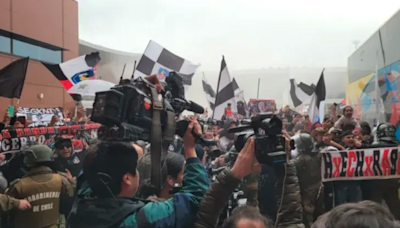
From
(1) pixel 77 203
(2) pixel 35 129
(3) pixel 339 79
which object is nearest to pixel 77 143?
(2) pixel 35 129

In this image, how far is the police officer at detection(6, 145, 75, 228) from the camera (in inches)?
120

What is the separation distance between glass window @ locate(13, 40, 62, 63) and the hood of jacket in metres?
13.7

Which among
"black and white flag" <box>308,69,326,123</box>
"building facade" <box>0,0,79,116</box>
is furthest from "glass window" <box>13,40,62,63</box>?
"black and white flag" <box>308,69,326,123</box>

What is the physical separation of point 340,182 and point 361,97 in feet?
27.2

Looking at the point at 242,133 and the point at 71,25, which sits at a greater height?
the point at 71,25

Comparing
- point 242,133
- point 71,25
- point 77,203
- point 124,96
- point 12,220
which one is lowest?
point 12,220

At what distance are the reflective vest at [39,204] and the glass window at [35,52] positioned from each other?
12.2 meters

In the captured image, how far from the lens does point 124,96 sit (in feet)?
6.06

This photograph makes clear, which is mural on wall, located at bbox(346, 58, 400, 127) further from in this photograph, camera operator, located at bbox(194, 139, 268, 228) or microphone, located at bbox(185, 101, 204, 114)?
camera operator, located at bbox(194, 139, 268, 228)

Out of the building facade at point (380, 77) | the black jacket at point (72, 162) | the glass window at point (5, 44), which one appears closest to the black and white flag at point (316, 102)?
the building facade at point (380, 77)

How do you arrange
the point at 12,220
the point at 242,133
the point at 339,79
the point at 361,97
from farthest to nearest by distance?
the point at 339,79 < the point at 361,97 < the point at 12,220 < the point at 242,133

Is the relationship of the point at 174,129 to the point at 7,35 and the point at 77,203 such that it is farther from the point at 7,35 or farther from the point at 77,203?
the point at 7,35

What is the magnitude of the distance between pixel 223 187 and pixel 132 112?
577 mm

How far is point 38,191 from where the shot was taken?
10.3ft
